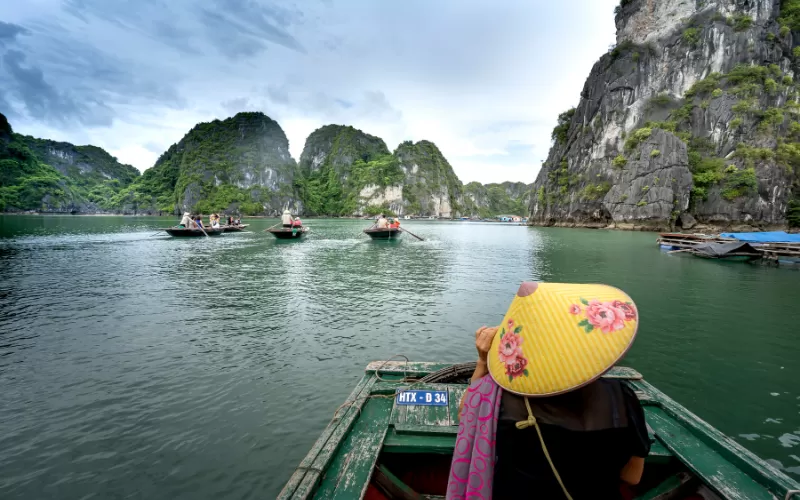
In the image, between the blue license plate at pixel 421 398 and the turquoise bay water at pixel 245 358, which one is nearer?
the blue license plate at pixel 421 398

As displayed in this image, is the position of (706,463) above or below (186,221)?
below

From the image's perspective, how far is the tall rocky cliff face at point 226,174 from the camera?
119 meters

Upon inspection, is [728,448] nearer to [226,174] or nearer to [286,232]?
[286,232]

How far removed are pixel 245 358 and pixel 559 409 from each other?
656 cm

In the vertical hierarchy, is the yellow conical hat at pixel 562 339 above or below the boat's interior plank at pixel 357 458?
above

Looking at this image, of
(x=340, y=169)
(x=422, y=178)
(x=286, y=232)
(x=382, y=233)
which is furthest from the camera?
(x=340, y=169)

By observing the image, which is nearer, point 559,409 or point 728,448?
point 559,409

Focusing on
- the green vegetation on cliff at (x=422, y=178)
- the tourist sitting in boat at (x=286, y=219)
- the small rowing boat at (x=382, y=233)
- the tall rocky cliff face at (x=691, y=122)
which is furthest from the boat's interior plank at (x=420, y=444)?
the green vegetation on cliff at (x=422, y=178)

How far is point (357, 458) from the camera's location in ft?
8.69

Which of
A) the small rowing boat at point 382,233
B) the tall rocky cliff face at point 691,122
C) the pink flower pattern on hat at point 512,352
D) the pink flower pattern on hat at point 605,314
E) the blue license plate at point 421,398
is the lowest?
the blue license plate at point 421,398

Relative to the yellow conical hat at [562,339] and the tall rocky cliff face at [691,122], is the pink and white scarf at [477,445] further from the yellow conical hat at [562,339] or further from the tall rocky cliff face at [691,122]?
the tall rocky cliff face at [691,122]

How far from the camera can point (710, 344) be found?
7.54 metres

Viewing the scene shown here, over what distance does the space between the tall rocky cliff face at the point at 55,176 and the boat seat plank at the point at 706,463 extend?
455 feet

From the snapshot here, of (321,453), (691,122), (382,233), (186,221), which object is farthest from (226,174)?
(321,453)
